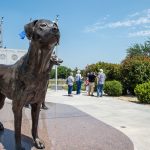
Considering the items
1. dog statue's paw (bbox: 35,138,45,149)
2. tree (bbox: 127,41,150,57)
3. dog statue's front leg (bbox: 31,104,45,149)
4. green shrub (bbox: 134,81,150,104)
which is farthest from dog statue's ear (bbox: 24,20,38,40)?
tree (bbox: 127,41,150,57)

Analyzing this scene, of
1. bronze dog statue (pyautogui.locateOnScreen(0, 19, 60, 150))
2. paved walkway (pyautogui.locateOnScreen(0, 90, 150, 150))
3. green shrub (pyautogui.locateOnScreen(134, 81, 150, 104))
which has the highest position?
bronze dog statue (pyautogui.locateOnScreen(0, 19, 60, 150))

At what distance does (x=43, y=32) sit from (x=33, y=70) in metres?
0.59

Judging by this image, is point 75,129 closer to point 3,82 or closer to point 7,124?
point 7,124

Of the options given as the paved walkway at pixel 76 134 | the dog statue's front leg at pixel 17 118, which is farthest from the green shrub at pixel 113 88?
the dog statue's front leg at pixel 17 118

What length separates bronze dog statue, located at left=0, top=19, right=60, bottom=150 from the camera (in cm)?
405

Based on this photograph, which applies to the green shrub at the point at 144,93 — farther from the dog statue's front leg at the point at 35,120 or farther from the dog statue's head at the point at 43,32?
the dog statue's head at the point at 43,32

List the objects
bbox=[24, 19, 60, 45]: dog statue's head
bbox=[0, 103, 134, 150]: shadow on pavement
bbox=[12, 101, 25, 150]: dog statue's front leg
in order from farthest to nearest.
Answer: bbox=[0, 103, 134, 150]: shadow on pavement
bbox=[12, 101, 25, 150]: dog statue's front leg
bbox=[24, 19, 60, 45]: dog statue's head

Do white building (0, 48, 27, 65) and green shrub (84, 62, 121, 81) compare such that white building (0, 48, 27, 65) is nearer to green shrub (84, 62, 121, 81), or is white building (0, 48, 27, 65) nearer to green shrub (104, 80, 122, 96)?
green shrub (104, 80, 122, 96)

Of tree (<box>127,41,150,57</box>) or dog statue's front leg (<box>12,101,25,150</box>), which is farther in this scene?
tree (<box>127,41,150,57</box>)

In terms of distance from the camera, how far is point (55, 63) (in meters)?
4.55

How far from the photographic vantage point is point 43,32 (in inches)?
159

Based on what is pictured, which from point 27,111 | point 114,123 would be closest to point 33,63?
point 27,111

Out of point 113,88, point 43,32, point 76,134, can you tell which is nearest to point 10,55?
point 113,88

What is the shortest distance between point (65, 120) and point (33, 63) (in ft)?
12.1
